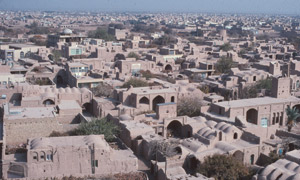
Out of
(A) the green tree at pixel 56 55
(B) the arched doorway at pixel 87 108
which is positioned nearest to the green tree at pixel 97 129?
(B) the arched doorway at pixel 87 108

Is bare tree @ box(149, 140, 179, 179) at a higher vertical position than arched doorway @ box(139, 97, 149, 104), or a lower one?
lower

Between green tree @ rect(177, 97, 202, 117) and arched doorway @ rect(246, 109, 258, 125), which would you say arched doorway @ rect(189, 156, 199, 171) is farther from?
arched doorway @ rect(246, 109, 258, 125)

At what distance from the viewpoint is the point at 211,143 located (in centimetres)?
1917

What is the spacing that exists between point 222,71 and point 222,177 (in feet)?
91.3

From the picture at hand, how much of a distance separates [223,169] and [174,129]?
7673 millimetres

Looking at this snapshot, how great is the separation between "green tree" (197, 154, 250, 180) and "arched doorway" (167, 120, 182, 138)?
630cm

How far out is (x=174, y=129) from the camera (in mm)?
23922

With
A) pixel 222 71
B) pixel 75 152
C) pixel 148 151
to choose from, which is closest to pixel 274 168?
pixel 148 151

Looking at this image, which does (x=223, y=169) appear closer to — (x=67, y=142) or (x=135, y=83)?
(x=67, y=142)

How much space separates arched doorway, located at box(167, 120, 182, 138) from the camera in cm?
2338

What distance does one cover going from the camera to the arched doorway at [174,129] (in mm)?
23381

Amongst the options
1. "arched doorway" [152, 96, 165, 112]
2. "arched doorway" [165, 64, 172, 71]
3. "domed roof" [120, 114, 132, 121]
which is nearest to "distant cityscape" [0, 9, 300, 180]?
"domed roof" [120, 114, 132, 121]

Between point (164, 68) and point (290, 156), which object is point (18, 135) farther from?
point (164, 68)

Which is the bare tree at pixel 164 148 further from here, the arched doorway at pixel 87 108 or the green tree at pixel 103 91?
the green tree at pixel 103 91
